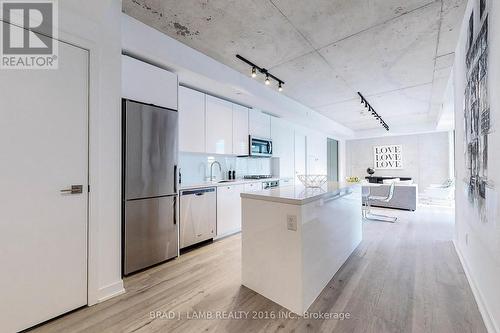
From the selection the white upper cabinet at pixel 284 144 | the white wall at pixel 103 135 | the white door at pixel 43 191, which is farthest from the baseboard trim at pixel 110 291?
the white upper cabinet at pixel 284 144

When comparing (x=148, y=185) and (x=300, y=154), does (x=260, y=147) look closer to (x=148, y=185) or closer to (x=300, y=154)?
(x=300, y=154)

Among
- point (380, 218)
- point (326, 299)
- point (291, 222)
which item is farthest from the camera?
point (380, 218)

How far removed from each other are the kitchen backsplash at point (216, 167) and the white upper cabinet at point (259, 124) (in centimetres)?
62

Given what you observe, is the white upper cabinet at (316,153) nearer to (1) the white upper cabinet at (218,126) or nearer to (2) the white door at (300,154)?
(2) the white door at (300,154)

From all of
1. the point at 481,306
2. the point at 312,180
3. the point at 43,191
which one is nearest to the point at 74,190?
the point at 43,191

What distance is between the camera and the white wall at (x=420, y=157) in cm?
790

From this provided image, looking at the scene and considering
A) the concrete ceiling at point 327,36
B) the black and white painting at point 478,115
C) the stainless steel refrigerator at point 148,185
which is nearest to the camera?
the black and white painting at point 478,115

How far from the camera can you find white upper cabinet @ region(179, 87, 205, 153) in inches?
127

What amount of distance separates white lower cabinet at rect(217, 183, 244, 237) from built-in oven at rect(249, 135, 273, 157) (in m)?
0.90

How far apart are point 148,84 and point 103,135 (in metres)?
0.90

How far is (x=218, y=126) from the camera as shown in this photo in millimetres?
3816

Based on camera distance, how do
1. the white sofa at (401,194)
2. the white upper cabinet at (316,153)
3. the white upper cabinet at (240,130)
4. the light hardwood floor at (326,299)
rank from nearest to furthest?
1. the light hardwood floor at (326,299)
2. the white upper cabinet at (240,130)
3. the white sofa at (401,194)
4. the white upper cabinet at (316,153)

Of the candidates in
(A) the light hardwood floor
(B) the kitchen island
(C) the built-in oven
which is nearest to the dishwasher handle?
(A) the light hardwood floor

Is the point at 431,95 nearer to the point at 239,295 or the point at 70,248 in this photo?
the point at 239,295
